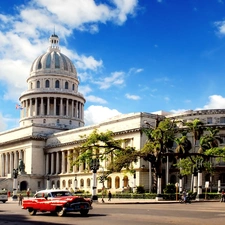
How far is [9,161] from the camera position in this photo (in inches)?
5064

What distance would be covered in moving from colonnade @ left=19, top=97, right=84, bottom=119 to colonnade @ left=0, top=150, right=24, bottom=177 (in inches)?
548

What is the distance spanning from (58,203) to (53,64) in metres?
110

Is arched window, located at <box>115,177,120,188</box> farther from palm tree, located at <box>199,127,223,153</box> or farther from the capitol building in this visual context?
palm tree, located at <box>199,127,223,153</box>

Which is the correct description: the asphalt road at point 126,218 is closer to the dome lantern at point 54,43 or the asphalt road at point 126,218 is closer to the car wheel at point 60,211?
the car wheel at point 60,211

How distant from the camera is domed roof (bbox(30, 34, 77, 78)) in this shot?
13950 cm

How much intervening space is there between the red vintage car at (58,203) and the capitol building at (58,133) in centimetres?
4923

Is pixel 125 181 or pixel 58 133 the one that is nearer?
pixel 125 181

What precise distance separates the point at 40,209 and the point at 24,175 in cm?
8473

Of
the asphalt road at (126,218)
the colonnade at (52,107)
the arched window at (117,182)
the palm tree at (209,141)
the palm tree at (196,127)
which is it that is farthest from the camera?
the colonnade at (52,107)

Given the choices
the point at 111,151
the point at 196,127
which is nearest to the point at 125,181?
the point at 196,127

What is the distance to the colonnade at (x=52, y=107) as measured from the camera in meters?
134

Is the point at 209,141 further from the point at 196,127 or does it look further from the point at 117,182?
the point at 117,182

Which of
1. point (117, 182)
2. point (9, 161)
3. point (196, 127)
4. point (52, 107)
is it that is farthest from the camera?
point (52, 107)

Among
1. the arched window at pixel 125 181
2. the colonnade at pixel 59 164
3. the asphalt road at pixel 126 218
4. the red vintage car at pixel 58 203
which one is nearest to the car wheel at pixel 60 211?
the red vintage car at pixel 58 203
